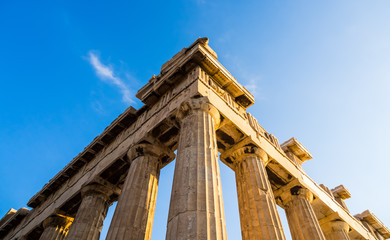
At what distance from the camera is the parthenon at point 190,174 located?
10.2 m

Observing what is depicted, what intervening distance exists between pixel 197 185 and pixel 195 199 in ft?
2.06

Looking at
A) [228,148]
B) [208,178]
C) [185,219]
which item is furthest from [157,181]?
[185,219]

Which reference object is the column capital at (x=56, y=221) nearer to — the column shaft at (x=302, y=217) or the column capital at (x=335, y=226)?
the column shaft at (x=302, y=217)

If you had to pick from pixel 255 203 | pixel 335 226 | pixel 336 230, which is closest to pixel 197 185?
pixel 255 203

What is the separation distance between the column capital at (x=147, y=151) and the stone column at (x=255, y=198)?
4281 millimetres

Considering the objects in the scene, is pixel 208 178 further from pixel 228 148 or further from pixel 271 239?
pixel 228 148

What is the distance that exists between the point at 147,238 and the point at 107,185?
7.19 m

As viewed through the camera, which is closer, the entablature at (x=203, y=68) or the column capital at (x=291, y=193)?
the entablature at (x=203, y=68)

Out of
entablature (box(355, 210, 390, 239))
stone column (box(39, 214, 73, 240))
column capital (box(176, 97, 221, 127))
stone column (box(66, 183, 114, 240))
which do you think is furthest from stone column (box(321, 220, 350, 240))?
stone column (box(39, 214, 73, 240))


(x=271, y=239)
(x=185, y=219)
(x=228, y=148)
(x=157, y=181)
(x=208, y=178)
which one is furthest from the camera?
(x=228, y=148)

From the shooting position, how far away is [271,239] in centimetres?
1154

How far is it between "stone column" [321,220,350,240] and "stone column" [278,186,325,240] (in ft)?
13.0

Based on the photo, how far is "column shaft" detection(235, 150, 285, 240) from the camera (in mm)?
12062

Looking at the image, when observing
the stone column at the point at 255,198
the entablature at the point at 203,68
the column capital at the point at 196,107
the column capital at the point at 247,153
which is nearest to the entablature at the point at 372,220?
the stone column at the point at 255,198
